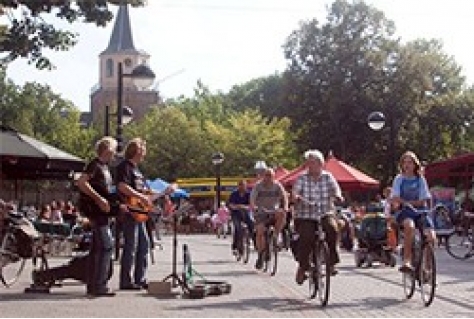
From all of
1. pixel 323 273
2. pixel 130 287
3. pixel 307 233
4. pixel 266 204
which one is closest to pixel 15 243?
pixel 130 287

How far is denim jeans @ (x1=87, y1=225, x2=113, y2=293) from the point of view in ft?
36.8

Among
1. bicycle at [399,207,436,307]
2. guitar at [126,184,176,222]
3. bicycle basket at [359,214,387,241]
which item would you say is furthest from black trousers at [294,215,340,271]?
bicycle basket at [359,214,387,241]

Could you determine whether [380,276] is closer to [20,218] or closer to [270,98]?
[20,218]

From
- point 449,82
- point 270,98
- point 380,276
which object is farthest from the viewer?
point 270,98

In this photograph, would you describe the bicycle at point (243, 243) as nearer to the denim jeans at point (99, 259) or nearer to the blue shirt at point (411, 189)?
the blue shirt at point (411, 189)

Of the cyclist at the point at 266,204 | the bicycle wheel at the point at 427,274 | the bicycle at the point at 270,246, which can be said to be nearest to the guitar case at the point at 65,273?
the bicycle wheel at the point at 427,274

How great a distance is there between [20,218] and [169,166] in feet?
207

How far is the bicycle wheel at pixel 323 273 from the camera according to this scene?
10.6m

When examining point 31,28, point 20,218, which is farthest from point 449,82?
point 20,218

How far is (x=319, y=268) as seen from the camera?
36.5ft

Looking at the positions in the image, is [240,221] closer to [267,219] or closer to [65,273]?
[267,219]

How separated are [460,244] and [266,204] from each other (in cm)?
809

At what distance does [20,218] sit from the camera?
1322 centimetres

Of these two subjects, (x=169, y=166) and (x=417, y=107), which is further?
(x=169, y=166)
